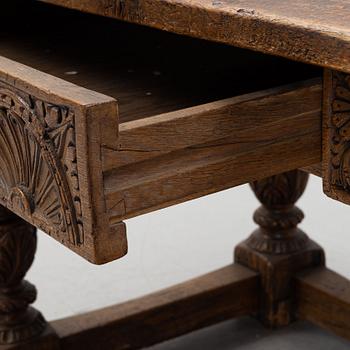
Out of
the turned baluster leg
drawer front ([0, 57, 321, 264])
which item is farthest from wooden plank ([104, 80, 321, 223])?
the turned baluster leg

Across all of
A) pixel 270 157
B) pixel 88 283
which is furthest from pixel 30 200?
pixel 88 283

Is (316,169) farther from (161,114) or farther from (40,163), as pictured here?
(40,163)

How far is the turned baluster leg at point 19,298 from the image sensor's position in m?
1.55

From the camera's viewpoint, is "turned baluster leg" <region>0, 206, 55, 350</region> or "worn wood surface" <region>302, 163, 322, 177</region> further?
"turned baluster leg" <region>0, 206, 55, 350</region>

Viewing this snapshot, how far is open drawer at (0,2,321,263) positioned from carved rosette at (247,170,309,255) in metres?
0.56

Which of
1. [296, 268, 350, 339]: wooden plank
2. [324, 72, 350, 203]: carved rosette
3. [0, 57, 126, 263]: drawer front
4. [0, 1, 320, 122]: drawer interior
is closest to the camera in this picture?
[0, 57, 126, 263]: drawer front

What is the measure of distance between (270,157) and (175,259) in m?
1.11

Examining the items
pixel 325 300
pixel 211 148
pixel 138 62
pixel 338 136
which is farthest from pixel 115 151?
pixel 325 300

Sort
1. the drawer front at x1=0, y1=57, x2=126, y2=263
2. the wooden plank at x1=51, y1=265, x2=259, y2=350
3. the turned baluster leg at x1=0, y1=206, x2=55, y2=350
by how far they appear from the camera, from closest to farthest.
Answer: the drawer front at x1=0, y1=57, x2=126, y2=263 → the turned baluster leg at x1=0, y1=206, x2=55, y2=350 → the wooden plank at x1=51, y1=265, x2=259, y2=350

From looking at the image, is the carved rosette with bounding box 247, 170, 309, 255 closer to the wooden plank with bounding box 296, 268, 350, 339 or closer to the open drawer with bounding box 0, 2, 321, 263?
the wooden plank with bounding box 296, 268, 350, 339

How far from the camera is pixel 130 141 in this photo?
1013mm

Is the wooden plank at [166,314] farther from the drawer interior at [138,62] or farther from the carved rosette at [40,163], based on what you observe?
the carved rosette at [40,163]

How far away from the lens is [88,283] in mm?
2121

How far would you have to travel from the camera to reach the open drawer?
1001mm
